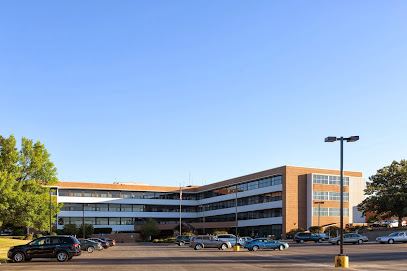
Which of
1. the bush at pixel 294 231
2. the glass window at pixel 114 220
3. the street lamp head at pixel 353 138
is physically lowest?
the glass window at pixel 114 220

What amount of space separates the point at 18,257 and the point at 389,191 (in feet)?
201

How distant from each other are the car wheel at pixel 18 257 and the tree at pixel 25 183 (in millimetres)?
21102

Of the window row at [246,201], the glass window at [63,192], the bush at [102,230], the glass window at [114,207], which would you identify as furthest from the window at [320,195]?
the glass window at [63,192]

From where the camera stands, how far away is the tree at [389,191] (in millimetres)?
73375

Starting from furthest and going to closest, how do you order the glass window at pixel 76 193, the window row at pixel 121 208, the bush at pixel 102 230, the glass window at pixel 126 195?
the glass window at pixel 126 195 < the glass window at pixel 76 193 < the window row at pixel 121 208 < the bush at pixel 102 230

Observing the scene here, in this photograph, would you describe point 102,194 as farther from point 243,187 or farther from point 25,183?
point 25,183

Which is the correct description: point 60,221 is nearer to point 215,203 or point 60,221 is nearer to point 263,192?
point 215,203

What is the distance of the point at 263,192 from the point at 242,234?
1373 cm

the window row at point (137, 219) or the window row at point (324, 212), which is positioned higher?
the window row at point (324, 212)

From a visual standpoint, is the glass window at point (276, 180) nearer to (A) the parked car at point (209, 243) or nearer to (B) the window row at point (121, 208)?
(A) the parked car at point (209, 243)

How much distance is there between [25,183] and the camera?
192 ft

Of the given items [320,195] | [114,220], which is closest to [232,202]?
[320,195]

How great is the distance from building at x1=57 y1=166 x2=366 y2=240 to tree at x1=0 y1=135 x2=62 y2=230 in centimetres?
2719

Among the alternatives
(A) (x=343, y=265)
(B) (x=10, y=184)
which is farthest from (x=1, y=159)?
(A) (x=343, y=265)
